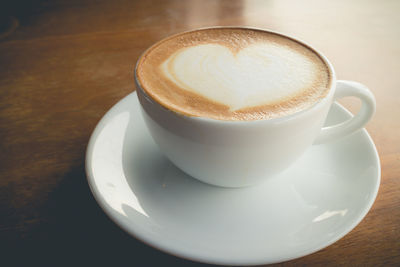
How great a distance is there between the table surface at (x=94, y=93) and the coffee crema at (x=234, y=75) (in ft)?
0.78

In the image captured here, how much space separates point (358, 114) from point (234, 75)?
0.24 meters

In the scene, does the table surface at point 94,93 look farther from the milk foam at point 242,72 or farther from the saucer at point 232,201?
the milk foam at point 242,72

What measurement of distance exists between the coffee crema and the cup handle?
0.03 metres

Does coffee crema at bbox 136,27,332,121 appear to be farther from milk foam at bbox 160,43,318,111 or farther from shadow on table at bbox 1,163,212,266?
shadow on table at bbox 1,163,212,266

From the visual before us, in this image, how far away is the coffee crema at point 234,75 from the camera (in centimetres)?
53

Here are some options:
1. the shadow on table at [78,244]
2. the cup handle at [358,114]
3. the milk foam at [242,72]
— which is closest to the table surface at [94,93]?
the shadow on table at [78,244]

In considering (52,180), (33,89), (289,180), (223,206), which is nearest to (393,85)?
(289,180)

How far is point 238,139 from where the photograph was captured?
481 millimetres

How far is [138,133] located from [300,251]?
415 millimetres

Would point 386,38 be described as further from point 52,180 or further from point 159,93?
point 52,180

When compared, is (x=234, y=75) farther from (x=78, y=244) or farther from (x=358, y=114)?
(x=78, y=244)

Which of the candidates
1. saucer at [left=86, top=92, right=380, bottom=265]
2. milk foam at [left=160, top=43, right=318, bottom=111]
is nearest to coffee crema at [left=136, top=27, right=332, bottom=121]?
milk foam at [left=160, top=43, right=318, bottom=111]

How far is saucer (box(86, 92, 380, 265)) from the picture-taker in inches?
18.0

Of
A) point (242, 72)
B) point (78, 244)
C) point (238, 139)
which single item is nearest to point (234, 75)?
point (242, 72)
